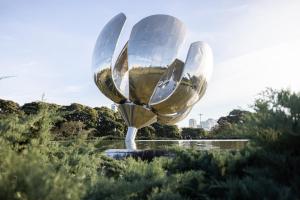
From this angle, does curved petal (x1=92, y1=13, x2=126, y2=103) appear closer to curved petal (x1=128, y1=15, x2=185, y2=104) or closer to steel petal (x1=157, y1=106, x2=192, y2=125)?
curved petal (x1=128, y1=15, x2=185, y2=104)

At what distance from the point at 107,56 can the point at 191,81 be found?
3190 millimetres

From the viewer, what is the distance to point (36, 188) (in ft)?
7.80

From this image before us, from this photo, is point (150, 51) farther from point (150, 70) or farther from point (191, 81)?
point (191, 81)

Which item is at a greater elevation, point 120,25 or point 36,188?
point 120,25

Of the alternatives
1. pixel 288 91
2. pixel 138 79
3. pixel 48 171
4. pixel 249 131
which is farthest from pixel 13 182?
pixel 138 79

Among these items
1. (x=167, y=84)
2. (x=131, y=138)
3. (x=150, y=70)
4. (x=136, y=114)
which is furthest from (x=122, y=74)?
(x=131, y=138)

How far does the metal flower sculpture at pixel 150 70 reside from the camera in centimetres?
1440

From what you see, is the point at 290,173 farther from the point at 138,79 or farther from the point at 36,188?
the point at 138,79

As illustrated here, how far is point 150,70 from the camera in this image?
14.3 metres

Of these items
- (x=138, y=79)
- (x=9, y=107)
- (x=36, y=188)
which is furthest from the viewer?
(x=9, y=107)

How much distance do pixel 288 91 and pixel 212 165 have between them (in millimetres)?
1062

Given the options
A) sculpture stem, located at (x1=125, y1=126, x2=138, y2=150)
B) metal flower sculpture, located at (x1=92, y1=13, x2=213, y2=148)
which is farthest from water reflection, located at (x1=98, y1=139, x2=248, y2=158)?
metal flower sculpture, located at (x1=92, y1=13, x2=213, y2=148)

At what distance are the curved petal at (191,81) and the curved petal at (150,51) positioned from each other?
630 mm

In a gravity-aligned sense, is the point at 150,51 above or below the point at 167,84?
above
